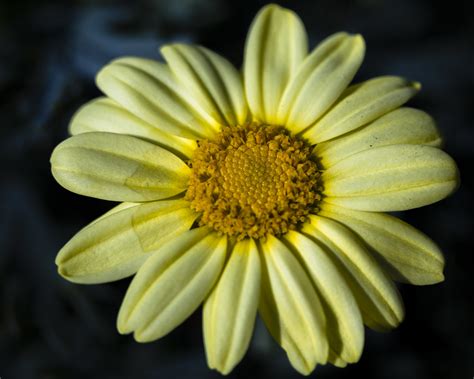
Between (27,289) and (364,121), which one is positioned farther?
(27,289)

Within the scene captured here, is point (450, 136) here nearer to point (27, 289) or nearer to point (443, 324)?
point (443, 324)

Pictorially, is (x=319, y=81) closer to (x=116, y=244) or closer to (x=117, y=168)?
(x=117, y=168)

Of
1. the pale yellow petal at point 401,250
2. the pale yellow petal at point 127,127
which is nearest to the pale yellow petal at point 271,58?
the pale yellow petal at point 127,127

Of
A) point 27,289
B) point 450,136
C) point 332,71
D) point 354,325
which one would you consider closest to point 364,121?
point 332,71

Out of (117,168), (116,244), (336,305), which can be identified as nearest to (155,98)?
(117,168)

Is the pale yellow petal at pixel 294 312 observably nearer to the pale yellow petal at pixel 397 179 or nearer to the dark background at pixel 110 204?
the pale yellow petal at pixel 397 179

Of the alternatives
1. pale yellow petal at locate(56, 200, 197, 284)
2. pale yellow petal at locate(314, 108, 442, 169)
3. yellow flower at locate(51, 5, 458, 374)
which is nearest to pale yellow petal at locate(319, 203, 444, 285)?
yellow flower at locate(51, 5, 458, 374)

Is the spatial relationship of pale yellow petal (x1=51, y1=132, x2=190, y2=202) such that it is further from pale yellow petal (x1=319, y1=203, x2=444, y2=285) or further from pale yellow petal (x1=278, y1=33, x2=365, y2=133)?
pale yellow petal (x1=319, y1=203, x2=444, y2=285)
